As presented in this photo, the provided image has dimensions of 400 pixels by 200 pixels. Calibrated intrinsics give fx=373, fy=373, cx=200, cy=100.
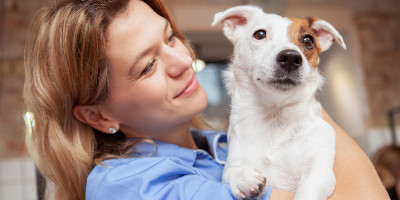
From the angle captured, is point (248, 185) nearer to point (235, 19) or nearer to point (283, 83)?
point (283, 83)

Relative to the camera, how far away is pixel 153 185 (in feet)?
3.37

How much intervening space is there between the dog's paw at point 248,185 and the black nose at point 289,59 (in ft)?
1.11

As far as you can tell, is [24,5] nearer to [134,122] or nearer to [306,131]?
[134,122]

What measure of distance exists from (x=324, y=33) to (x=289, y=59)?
0.38m

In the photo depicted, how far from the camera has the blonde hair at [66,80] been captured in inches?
45.6

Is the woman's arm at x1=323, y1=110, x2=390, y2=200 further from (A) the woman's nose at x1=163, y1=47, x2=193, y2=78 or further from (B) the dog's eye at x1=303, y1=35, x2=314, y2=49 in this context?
(A) the woman's nose at x1=163, y1=47, x2=193, y2=78

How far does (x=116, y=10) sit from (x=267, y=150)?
65 cm

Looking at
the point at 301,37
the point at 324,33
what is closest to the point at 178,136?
the point at 301,37

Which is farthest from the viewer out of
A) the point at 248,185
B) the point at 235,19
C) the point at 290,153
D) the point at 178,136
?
the point at 235,19

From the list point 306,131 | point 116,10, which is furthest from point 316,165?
point 116,10

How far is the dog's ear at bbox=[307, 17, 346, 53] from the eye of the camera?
1.37 m

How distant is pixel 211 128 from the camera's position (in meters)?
1.80

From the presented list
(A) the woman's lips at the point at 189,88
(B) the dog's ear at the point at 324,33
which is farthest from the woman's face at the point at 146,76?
(B) the dog's ear at the point at 324,33

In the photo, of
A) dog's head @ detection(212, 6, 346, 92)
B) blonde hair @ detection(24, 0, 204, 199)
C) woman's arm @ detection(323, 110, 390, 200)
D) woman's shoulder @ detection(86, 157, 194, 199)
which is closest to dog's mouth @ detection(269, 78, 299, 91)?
dog's head @ detection(212, 6, 346, 92)
